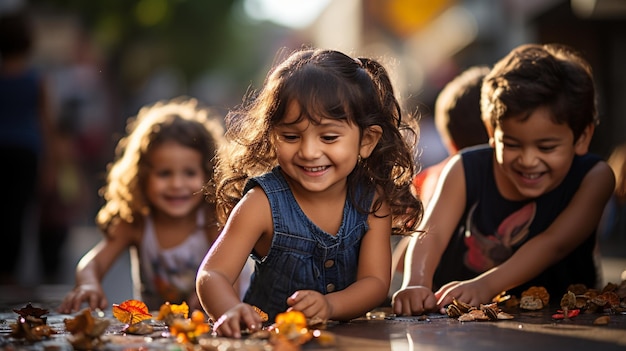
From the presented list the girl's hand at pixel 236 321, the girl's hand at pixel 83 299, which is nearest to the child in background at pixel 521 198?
the girl's hand at pixel 236 321

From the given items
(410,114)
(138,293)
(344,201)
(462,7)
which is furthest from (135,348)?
(462,7)

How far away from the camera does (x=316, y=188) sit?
395 cm

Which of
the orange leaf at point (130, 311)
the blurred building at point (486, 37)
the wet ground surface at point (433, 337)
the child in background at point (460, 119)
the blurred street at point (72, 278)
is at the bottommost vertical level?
the wet ground surface at point (433, 337)

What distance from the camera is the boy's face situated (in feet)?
14.9

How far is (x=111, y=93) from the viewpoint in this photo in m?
27.1

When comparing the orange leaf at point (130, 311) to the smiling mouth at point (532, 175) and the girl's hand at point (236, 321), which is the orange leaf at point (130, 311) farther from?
the smiling mouth at point (532, 175)

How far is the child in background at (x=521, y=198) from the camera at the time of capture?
452cm

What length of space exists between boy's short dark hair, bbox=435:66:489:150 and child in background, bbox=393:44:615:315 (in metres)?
0.90

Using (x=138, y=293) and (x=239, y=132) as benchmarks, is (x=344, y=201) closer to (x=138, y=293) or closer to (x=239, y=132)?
(x=239, y=132)

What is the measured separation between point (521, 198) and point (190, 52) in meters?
22.9

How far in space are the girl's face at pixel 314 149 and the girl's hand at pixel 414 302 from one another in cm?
61

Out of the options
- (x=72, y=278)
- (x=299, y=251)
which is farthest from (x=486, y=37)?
(x=299, y=251)

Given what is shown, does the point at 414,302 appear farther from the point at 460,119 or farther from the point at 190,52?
the point at 190,52

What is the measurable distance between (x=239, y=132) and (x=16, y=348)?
1.40 m
